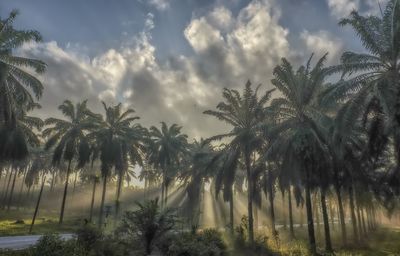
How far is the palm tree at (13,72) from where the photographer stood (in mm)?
23609

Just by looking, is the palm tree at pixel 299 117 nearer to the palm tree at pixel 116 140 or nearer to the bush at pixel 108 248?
the bush at pixel 108 248

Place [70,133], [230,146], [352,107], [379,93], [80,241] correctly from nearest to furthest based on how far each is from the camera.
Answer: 1. [80,241]
2. [379,93]
3. [352,107]
4. [230,146]
5. [70,133]

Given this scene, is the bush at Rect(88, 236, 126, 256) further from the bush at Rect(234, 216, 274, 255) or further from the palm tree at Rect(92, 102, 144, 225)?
the palm tree at Rect(92, 102, 144, 225)

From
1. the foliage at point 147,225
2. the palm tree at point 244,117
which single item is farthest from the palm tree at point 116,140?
the foliage at point 147,225

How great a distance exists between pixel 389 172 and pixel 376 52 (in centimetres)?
2059

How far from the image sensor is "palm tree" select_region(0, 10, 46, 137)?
2361cm

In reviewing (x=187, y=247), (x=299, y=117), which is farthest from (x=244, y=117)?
(x=187, y=247)

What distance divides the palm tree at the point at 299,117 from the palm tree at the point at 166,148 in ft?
93.4

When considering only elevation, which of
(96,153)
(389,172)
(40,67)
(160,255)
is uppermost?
(40,67)

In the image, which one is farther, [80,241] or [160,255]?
[160,255]

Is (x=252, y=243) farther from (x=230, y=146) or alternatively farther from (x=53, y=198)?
(x=53, y=198)

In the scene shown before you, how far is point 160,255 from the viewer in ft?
64.5

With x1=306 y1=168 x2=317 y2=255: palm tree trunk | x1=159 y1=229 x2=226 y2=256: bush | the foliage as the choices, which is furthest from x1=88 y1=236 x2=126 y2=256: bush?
x1=306 y1=168 x2=317 y2=255: palm tree trunk

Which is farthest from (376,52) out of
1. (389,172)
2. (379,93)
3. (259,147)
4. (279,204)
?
(279,204)
